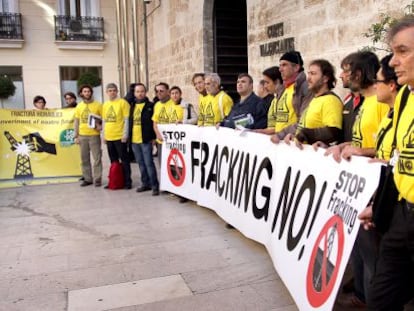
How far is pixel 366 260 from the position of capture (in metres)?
2.72

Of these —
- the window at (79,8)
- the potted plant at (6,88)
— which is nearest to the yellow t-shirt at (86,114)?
the potted plant at (6,88)

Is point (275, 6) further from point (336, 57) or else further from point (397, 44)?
point (397, 44)

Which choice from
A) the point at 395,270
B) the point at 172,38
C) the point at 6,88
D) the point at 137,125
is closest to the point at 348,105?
the point at 395,270

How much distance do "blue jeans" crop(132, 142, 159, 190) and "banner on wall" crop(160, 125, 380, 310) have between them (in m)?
1.17

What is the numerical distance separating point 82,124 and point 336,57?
424 cm

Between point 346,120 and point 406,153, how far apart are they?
1491 millimetres

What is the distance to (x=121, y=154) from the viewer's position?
24.3 feet

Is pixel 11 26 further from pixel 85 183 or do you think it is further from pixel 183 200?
pixel 183 200

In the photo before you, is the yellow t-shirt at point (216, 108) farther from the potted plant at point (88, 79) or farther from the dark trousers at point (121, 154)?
the potted plant at point (88, 79)

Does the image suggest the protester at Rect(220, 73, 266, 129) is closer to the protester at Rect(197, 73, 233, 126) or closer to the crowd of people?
the crowd of people

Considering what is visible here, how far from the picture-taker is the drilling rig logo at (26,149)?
830 cm

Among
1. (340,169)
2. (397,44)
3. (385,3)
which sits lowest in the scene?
(340,169)

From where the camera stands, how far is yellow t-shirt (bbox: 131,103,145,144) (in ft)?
23.3

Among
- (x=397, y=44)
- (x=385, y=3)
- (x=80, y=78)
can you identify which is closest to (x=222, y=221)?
(x=385, y=3)
